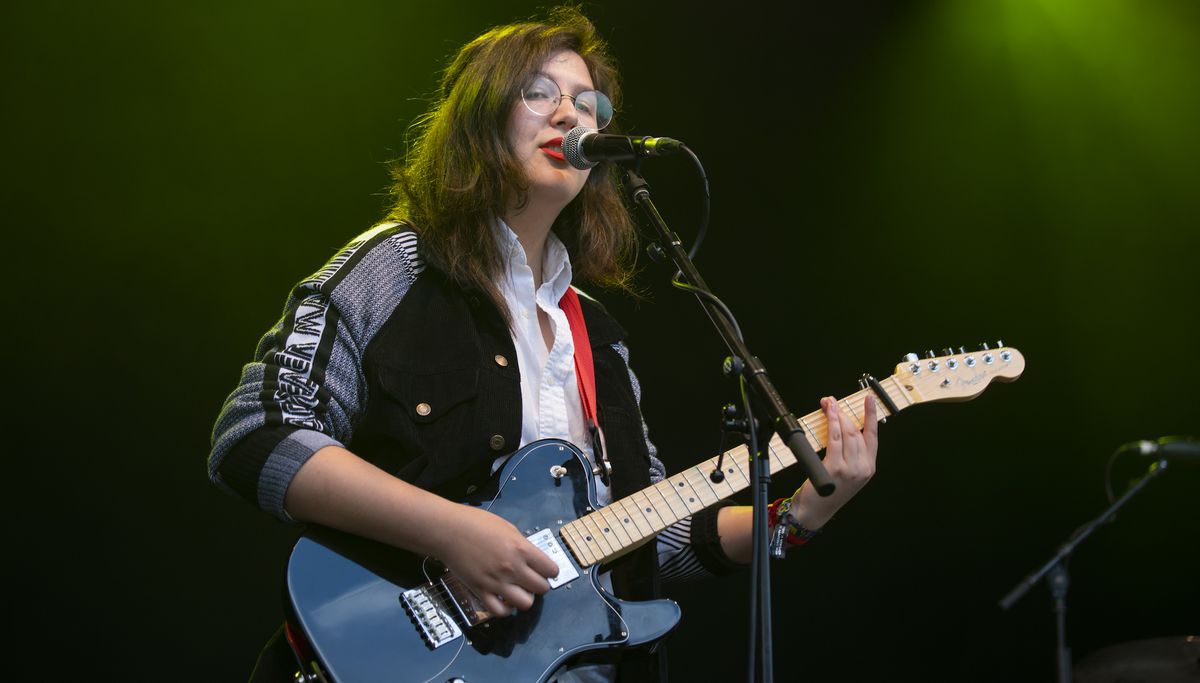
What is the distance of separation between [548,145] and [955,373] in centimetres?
106

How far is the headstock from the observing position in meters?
2.15

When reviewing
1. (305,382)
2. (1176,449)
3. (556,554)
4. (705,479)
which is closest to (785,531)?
(705,479)

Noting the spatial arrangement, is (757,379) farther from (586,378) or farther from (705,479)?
(586,378)

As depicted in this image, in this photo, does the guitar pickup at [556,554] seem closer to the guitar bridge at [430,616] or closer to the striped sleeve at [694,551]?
the guitar bridge at [430,616]

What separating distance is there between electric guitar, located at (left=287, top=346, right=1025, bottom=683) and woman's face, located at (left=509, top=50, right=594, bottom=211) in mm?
589

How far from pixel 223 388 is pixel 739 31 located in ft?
7.38

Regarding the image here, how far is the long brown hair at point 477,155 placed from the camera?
2092mm

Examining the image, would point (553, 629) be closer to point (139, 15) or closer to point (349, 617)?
point (349, 617)

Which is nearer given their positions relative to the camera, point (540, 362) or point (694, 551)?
point (540, 362)

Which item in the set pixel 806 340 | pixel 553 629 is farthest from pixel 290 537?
pixel 806 340

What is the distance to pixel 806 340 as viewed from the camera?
143 inches

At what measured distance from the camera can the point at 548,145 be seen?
2.11 m

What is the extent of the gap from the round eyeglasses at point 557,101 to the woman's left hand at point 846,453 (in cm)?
81

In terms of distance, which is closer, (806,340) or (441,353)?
(441,353)
